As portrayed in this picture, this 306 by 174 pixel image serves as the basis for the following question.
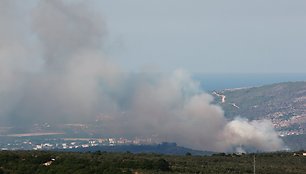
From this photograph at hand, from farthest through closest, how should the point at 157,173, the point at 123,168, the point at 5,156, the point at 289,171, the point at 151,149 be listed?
the point at 151,149, the point at 289,171, the point at 5,156, the point at 123,168, the point at 157,173

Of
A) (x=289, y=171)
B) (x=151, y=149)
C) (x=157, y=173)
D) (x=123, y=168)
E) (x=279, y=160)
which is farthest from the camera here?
(x=151, y=149)


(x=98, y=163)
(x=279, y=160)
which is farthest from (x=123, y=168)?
(x=279, y=160)

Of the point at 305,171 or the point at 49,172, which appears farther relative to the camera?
the point at 305,171

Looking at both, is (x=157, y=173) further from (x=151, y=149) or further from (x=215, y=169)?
(x=151, y=149)

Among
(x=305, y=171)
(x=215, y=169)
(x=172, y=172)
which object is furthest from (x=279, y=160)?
(x=172, y=172)

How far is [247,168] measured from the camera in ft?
185

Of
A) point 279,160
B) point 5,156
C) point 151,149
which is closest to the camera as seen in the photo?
point 5,156

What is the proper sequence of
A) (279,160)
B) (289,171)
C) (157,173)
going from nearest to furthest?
1. (157,173)
2. (289,171)
3. (279,160)

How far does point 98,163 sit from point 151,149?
5797 inches

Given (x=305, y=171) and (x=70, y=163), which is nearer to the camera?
(x=70, y=163)

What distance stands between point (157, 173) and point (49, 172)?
29.5 ft

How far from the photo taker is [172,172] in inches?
1938

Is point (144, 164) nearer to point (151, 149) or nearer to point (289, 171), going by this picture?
point (289, 171)

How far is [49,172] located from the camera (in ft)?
150
